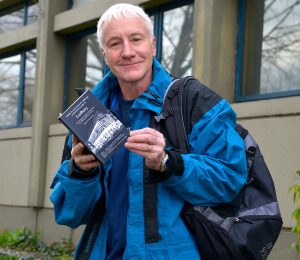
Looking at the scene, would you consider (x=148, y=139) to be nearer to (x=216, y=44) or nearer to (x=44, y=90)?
(x=216, y=44)

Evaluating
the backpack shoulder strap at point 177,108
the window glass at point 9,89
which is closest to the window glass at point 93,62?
the window glass at point 9,89

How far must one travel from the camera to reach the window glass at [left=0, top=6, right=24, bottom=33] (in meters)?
11.1

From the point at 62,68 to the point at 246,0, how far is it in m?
4.01

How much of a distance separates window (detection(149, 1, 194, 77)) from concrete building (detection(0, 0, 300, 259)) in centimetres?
1

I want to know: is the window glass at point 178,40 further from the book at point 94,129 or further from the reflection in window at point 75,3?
the book at point 94,129

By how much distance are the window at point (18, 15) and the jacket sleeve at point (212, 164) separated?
872 centimetres

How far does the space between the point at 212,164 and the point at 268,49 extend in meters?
4.32

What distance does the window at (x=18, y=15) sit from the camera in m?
10.6

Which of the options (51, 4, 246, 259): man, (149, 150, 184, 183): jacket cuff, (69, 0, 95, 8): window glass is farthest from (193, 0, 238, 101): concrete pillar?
(149, 150, 184, 183): jacket cuff

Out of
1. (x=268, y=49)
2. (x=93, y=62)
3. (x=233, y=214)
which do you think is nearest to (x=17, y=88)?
(x=93, y=62)

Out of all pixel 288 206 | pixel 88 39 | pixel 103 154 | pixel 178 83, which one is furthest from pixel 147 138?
pixel 88 39

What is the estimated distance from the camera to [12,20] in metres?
11.2

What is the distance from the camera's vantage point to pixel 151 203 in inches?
85.7

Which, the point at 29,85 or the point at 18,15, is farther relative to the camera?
the point at 18,15
